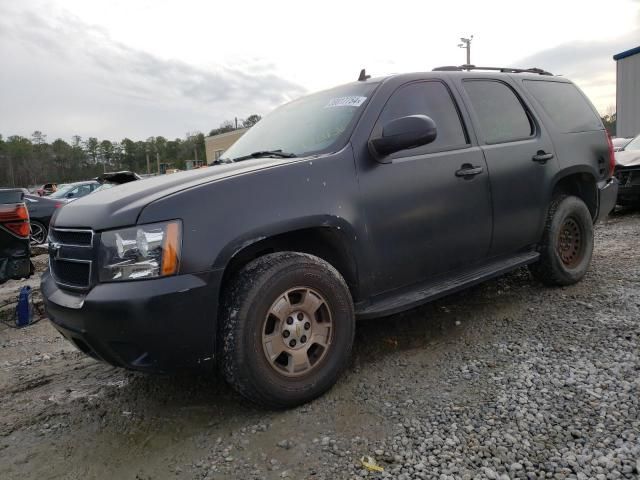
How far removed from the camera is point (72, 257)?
244 centimetres

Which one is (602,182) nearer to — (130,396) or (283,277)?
(283,277)

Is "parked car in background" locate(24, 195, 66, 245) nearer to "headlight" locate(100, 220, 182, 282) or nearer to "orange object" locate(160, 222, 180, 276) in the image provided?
"headlight" locate(100, 220, 182, 282)

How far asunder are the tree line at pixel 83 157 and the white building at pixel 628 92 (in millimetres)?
33728

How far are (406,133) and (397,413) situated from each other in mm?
1521

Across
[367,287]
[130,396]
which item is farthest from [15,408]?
[367,287]

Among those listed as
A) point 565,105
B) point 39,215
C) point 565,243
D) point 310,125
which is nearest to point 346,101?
point 310,125

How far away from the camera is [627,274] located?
444 cm

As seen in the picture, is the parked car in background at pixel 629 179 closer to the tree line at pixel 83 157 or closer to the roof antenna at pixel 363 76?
the roof antenna at pixel 363 76

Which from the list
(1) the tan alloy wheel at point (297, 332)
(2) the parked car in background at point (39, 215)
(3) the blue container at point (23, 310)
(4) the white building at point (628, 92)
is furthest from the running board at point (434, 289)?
(4) the white building at point (628, 92)

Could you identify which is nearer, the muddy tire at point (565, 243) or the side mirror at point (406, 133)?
the side mirror at point (406, 133)

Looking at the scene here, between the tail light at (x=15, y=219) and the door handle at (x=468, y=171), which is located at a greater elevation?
the door handle at (x=468, y=171)

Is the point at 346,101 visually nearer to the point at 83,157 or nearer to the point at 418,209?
the point at 418,209

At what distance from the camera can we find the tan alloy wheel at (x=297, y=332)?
97.0 inches

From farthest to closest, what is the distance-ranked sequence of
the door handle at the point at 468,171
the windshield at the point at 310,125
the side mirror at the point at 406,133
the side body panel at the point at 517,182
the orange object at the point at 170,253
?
the side body panel at the point at 517,182 → the door handle at the point at 468,171 → the windshield at the point at 310,125 → the side mirror at the point at 406,133 → the orange object at the point at 170,253
